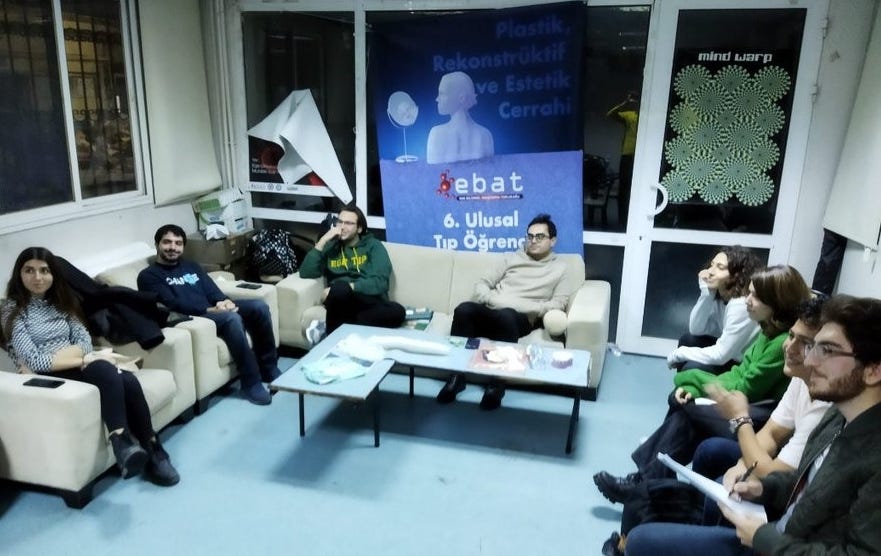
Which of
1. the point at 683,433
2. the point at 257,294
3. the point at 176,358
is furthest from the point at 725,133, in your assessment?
the point at 176,358

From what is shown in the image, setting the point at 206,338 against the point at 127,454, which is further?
the point at 206,338

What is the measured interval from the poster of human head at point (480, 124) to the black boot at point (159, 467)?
2054 millimetres

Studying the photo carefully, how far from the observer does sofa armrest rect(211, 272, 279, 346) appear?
137 inches

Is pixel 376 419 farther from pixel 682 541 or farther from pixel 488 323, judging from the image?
pixel 682 541

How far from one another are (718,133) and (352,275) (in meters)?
2.32

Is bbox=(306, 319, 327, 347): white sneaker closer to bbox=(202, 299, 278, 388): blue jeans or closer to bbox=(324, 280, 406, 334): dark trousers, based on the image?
bbox=(324, 280, 406, 334): dark trousers

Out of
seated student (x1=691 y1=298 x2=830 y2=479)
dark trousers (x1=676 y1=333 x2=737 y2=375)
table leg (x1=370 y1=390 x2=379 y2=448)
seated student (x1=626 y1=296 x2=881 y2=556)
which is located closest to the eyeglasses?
seated student (x1=626 y1=296 x2=881 y2=556)

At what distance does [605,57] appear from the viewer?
3.67 meters

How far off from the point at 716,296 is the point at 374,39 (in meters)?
2.62

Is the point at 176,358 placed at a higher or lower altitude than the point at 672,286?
lower

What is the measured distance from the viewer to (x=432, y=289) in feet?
12.6

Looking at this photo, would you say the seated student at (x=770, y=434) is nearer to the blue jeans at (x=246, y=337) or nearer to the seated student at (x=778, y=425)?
the seated student at (x=778, y=425)

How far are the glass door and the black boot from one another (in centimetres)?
278

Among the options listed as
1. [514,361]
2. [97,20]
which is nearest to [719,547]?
[514,361]
